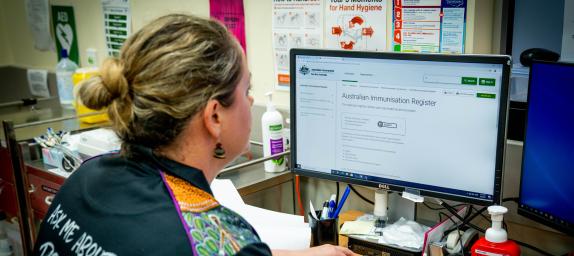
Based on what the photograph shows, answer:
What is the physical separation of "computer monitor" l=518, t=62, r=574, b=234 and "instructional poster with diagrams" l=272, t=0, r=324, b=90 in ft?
2.48

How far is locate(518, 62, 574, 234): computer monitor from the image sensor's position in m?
1.11

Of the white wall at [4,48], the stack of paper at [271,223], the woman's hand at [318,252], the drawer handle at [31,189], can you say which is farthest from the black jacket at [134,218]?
the white wall at [4,48]

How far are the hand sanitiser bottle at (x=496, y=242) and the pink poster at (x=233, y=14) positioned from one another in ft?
3.68

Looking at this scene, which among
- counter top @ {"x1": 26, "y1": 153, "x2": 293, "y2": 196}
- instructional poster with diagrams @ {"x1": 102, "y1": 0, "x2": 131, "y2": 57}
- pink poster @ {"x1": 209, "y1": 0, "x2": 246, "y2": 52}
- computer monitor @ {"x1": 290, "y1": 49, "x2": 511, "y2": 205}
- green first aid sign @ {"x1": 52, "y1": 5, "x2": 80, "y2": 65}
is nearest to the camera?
computer monitor @ {"x1": 290, "y1": 49, "x2": 511, "y2": 205}

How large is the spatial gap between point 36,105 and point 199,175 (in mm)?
1983

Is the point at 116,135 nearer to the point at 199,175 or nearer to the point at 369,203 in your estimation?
the point at 199,175

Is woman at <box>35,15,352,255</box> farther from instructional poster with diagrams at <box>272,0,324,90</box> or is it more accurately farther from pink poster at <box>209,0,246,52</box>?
pink poster at <box>209,0,246,52</box>

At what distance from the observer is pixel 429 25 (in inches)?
59.9

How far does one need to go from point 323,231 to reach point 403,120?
0.32 metres

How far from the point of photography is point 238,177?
5.52 feet

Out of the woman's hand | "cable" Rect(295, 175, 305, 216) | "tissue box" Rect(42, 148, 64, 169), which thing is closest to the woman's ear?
the woman's hand

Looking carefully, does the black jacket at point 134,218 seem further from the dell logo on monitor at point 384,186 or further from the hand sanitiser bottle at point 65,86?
the hand sanitiser bottle at point 65,86

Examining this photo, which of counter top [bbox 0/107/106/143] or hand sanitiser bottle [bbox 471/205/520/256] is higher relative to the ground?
counter top [bbox 0/107/106/143]

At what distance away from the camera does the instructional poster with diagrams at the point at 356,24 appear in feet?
5.33
